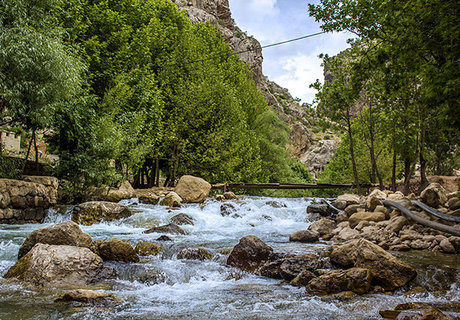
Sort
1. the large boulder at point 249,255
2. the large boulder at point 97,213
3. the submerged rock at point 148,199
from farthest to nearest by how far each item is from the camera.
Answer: the submerged rock at point 148,199
the large boulder at point 97,213
the large boulder at point 249,255

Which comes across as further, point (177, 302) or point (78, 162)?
point (78, 162)

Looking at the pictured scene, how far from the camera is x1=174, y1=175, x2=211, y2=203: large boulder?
16.6 metres

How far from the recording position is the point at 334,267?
6.35m

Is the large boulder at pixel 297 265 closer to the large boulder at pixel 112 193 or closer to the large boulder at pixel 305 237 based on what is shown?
the large boulder at pixel 305 237

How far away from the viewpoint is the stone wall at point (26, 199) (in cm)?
1070

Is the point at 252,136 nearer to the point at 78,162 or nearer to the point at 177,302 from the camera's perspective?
the point at 78,162

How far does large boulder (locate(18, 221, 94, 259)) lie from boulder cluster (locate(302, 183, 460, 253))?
5926 millimetres

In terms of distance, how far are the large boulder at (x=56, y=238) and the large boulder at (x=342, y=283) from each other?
471cm

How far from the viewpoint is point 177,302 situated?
4.86 meters

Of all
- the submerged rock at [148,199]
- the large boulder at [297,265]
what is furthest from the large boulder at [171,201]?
the large boulder at [297,265]

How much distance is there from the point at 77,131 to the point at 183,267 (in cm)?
981

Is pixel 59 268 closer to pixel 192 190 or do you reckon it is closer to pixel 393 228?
pixel 393 228

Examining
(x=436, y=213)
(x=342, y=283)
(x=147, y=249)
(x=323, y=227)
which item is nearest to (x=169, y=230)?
(x=147, y=249)

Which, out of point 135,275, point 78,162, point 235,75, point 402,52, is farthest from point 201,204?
point 235,75
